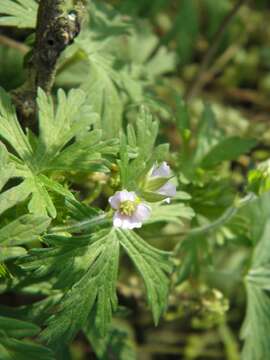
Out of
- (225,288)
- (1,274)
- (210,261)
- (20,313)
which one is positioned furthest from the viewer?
(225,288)

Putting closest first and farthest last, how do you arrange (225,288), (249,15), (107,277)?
(107,277)
(225,288)
(249,15)

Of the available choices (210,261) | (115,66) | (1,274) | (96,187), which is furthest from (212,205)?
(1,274)

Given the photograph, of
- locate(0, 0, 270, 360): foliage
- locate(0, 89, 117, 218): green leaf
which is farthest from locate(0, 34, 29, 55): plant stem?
locate(0, 89, 117, 218): green leaf

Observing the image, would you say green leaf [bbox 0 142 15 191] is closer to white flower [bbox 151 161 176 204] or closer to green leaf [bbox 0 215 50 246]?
green leaf [bbox 0 215 50 246]

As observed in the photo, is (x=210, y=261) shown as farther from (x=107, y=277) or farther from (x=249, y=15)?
(x=249, y=15)

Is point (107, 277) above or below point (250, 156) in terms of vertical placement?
above

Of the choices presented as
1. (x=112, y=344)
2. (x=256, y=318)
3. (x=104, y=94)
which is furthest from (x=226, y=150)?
(x=112, y=344)

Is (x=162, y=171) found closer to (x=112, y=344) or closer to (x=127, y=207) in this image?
(x=127, y=207)

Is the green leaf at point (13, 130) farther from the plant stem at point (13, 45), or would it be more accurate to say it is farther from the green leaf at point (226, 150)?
the green leaf at point (226, 150)
